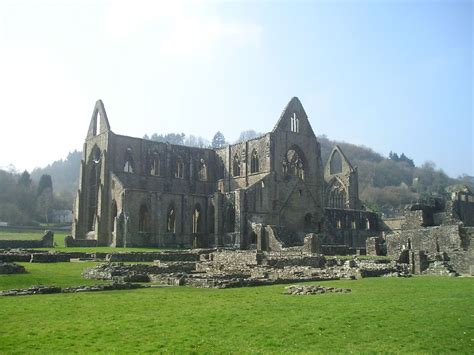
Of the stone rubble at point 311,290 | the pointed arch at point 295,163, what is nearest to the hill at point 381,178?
the pointed arch at point 295,163

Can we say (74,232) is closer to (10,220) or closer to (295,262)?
(10,220)

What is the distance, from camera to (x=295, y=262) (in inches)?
1283

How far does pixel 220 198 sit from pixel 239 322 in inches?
1862

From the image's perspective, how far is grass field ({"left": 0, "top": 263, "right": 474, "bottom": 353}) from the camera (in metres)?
9.61

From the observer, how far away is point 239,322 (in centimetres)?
1179

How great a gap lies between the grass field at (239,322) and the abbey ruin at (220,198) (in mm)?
31021

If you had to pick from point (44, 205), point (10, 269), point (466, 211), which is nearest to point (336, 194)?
point (466, 211)

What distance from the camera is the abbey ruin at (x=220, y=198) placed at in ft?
180

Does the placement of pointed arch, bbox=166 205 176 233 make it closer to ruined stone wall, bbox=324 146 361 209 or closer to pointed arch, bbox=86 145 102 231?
pointed arch, bbox=86 145 102 231

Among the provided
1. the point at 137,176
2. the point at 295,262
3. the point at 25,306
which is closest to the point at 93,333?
the point at 25,306

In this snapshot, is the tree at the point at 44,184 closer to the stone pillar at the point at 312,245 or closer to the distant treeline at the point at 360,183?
the distant treeline at the point at 360,183

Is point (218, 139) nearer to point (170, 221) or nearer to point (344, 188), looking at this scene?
point (344, 188)

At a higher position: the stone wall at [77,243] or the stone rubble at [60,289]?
the stone wall at [77,243]

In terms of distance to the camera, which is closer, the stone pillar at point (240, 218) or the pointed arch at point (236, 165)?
the stone pillar at point (240, 218)
